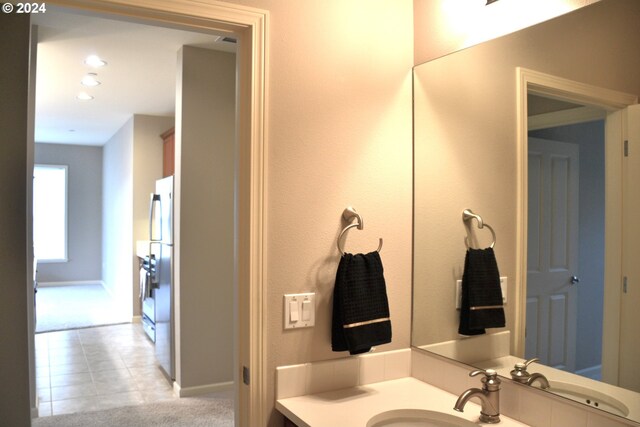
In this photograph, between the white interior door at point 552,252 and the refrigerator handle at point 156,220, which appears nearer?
the white interior door at point 552,252

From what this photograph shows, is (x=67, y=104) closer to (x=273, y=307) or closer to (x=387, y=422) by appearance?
(x=273, y=307)

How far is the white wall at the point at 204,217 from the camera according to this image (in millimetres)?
3914

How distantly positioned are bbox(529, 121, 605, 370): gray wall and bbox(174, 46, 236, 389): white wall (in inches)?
119

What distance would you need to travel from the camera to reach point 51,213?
9.35 meters

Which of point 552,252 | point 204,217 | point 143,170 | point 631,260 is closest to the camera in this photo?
point 631,260

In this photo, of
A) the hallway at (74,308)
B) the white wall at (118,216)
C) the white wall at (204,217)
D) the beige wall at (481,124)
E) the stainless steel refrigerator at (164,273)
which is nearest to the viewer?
the beige wall at (481,124)

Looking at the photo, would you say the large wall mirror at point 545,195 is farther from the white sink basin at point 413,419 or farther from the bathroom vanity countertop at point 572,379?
the white sink basin at point 413,419

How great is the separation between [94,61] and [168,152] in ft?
6.29

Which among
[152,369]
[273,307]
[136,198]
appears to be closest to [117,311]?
[136,198]

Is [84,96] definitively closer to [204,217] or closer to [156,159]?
[156,159]

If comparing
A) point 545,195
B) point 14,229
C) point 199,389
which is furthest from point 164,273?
point 545,195

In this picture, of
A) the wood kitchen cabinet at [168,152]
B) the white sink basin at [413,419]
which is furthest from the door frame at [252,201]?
the wood kitchen cabinet at [168,152]

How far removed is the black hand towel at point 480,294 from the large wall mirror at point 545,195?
33mm

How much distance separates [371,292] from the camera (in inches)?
66.1
